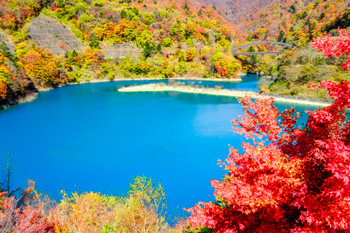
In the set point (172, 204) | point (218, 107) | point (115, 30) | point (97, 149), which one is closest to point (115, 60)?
point (115, 30)

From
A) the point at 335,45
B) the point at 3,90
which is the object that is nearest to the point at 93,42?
the point at 3,90

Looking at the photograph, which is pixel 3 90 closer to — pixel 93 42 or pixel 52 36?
pixel 93 42

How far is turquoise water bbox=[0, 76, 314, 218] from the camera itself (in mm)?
12252

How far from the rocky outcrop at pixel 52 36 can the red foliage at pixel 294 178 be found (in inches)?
2299

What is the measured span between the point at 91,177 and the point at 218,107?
1848 centimetres

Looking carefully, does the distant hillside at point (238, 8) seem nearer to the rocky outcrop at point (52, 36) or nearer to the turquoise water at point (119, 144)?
the rocky outcrop at point (52, 36)

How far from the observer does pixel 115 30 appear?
60438mm

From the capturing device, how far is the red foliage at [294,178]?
3.34 m

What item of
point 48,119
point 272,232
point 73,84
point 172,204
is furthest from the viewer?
point 73,84

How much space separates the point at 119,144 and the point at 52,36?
168 feet

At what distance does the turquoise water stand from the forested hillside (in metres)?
20.8

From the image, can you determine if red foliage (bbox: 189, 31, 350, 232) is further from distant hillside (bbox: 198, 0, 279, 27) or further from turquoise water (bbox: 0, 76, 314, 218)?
distant hillside (bbox: 198, 0, 279, 27)

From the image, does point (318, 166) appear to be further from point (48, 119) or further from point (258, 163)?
point (48, 119)

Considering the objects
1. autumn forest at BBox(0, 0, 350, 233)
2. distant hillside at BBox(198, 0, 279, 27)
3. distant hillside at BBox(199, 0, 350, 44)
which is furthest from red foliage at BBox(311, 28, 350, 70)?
distant hillside at BBox(198, 0, 279, 27)
